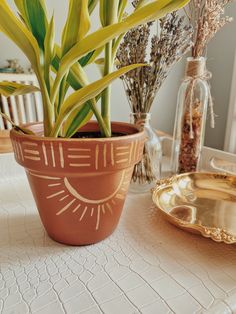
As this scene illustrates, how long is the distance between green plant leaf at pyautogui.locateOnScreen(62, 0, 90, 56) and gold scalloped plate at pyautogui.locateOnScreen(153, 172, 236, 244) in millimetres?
311

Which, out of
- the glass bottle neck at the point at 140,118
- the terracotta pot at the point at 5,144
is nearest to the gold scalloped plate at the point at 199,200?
the glass bottle neck at the point at 140,118

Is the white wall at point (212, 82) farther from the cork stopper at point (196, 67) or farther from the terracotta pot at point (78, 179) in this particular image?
the terracotta pot at point (78, 179)

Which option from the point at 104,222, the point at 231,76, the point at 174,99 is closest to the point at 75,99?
the point at 104,222

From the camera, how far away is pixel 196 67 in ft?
2.24

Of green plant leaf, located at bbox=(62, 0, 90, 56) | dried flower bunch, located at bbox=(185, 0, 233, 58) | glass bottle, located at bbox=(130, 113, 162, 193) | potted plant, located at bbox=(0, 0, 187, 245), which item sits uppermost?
dried flower bunch, located at bbox=(185, 0, 233, 58)

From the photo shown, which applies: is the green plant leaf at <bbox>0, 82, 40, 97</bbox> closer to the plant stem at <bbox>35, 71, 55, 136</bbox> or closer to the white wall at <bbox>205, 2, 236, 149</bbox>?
the plant stem at <bbox>35, 71, 55, 136</bbox>

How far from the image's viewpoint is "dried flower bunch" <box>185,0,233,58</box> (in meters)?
0.60

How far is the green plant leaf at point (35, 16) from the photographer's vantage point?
32 cm

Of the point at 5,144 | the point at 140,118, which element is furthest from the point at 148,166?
the point at 5,144

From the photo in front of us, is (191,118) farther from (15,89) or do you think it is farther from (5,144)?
(5,144)

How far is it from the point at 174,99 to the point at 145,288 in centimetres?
227

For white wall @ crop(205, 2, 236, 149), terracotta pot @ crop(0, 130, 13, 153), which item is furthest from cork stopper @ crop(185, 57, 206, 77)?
white wall @ crop(205, 2, 236, 149)

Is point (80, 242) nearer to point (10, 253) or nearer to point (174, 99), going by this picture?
point (10, 253)

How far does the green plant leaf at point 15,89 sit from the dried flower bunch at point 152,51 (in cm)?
26
